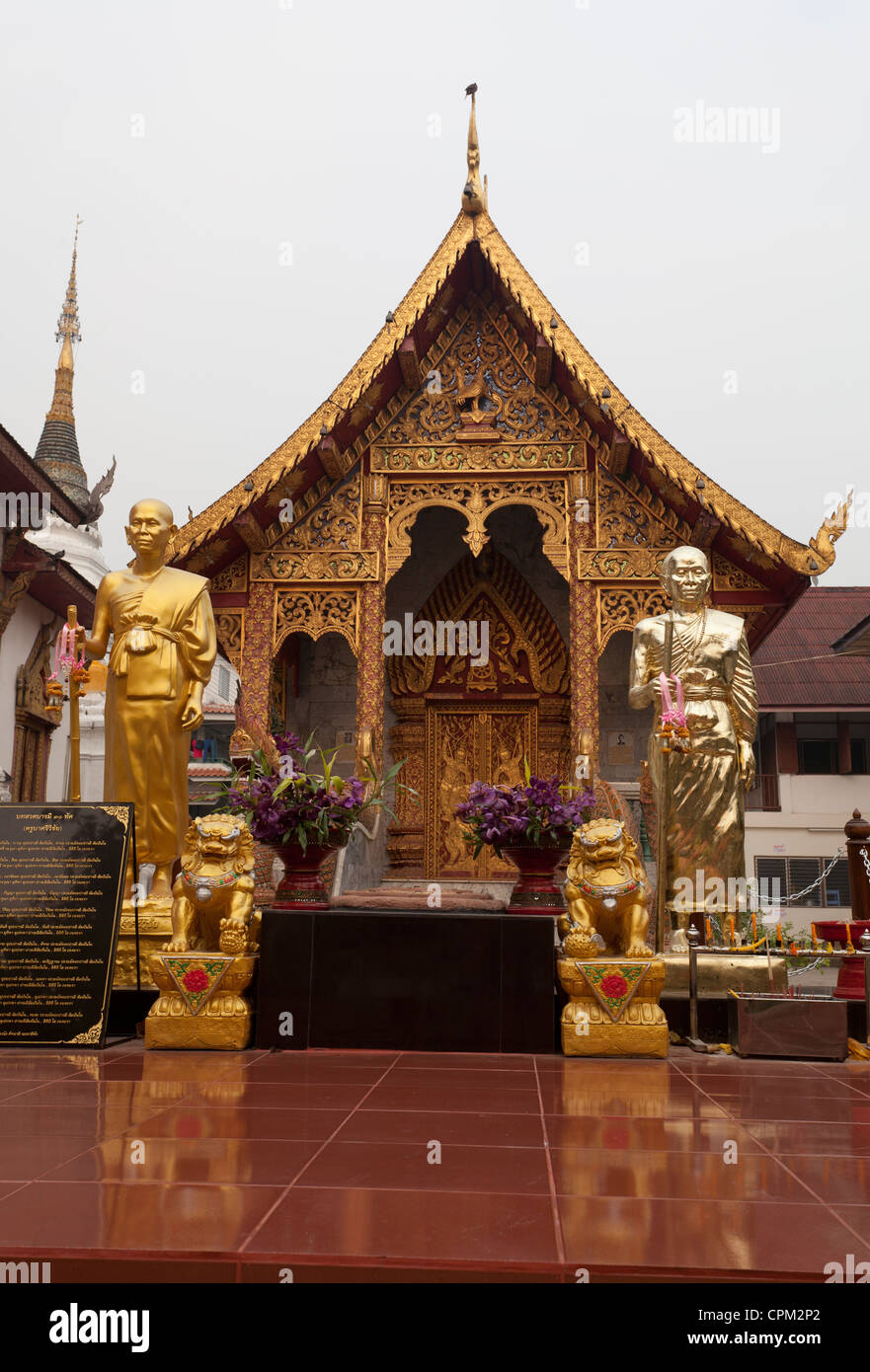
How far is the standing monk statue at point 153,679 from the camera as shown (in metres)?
5.80

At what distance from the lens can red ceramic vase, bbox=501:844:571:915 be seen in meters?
5.52

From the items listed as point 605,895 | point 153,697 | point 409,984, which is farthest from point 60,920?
point 605,895

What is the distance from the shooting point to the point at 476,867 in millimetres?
10023

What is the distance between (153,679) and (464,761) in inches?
192

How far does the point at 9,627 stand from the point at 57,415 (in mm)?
7493

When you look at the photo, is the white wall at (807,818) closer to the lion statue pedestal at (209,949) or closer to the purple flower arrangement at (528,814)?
the purple flower arrangement at (528,814)

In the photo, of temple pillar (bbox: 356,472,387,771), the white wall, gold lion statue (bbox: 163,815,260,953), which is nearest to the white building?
the white wall

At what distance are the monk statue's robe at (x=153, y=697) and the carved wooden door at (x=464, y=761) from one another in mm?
4409

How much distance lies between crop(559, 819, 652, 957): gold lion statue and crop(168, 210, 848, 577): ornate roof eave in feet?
12.5

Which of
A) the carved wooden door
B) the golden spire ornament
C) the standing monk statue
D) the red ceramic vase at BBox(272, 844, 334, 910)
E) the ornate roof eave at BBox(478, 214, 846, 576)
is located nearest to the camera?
the red ceramic vase at BBox(272, 844, 334, 910)

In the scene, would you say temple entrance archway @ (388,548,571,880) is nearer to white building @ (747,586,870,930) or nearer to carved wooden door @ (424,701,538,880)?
carved wooden door @ (424,701,538,880)

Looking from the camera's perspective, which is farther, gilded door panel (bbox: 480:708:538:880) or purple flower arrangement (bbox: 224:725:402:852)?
gilded door panel (bbox: 480:708:538:880)

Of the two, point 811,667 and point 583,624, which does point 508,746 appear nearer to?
point 583,624

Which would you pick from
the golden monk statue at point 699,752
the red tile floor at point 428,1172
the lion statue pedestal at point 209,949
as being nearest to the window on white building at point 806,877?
the golden monk statue at point 699,752
